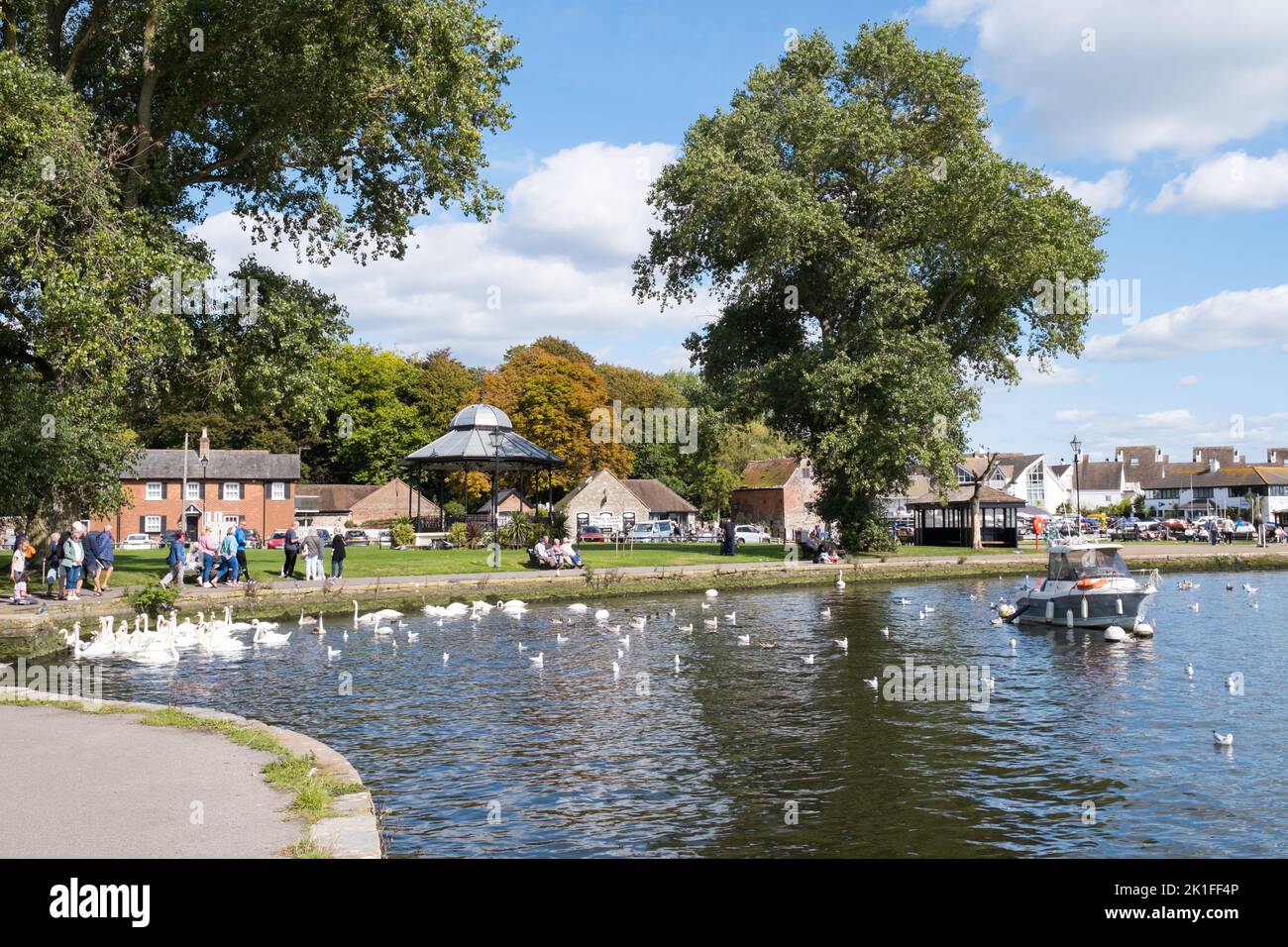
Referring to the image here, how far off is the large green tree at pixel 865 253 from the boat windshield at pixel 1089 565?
14827 mm

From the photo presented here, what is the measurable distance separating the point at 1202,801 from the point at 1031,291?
41.1 metres

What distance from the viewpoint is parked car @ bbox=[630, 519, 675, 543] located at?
7612 centimetres

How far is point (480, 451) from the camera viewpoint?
156 ft

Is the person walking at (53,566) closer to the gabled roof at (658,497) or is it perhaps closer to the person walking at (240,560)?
the person walking at (240,560)

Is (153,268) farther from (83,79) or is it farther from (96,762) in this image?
(96,762)

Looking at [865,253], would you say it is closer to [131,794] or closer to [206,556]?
[206,556]

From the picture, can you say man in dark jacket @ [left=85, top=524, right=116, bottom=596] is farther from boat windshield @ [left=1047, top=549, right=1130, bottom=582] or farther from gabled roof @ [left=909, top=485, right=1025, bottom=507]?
gabled roof @ [left=909, top=485, right=1025, bottom=507]

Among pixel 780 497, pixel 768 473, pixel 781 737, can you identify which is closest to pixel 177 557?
pixel 781 737

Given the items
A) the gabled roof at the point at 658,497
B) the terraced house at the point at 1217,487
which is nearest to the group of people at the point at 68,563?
the gabled roof at the point at 658,497

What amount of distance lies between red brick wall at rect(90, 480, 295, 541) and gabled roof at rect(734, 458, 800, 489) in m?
39.6

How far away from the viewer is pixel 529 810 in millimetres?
10938

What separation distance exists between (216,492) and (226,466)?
2.10 meters

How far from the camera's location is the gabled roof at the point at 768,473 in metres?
87.7

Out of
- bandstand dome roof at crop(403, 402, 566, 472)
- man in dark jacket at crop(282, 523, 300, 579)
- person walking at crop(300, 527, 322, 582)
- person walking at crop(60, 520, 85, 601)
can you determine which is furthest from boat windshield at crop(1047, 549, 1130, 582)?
person walking at crop(60, 520, 85, 601)
